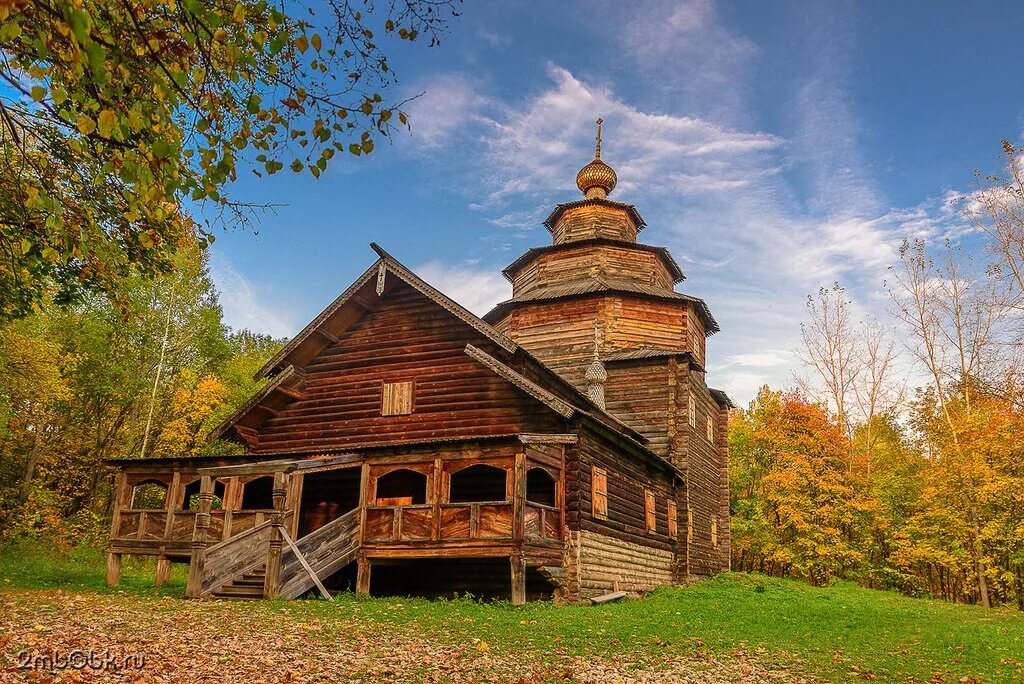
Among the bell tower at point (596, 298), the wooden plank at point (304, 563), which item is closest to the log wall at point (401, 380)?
the wooden plank at point (304, 563)

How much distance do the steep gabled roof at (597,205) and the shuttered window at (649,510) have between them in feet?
51.2

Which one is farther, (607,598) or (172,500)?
(607,598)

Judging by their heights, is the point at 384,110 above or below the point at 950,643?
above

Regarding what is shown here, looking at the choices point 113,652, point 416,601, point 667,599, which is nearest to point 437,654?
point 113,652

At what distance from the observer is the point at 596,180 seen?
38.0 m

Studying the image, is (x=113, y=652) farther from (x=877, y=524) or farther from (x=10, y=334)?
(x=877, y=524)

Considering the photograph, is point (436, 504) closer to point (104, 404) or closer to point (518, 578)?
point (518, 578)

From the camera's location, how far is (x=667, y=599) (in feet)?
72.6

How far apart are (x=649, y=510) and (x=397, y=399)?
9562 millimetres

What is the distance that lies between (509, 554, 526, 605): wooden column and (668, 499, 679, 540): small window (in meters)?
12.3

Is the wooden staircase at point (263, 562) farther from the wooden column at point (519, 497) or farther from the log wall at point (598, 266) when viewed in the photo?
the log wall at point (598, 266)

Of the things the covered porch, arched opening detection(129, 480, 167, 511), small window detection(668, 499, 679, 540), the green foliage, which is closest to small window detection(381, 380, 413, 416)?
the covered porch

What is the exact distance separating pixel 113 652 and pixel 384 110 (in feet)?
24.2

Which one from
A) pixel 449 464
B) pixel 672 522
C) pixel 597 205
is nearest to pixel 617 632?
pixel 449 464
